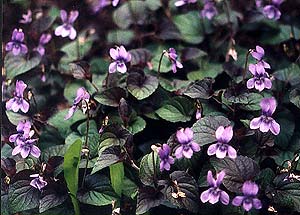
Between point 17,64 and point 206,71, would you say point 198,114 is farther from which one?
point 17,64

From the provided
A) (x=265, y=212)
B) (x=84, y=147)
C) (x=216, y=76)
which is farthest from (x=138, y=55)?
(x=265, y=212)

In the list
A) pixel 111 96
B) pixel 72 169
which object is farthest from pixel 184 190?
pixel 111 96

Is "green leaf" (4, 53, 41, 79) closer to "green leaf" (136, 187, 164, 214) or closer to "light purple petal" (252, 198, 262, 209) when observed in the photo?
"green leaf" (136, 187, 164, 214)

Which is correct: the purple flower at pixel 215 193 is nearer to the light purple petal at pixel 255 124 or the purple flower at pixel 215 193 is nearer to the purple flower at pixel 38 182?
the light purple petal at pixel 255 124

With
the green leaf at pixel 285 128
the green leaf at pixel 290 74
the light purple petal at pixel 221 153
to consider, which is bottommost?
the green leaf at pixel 285 128

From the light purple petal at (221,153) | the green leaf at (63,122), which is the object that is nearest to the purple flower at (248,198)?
the light purple petal at (221,153)

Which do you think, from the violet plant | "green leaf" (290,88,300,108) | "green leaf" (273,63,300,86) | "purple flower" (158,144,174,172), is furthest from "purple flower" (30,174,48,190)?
"green leaf" (273,63,300,86)

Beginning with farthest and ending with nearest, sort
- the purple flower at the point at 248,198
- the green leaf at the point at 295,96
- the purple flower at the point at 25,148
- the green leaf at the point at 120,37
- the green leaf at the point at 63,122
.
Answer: the green leaf at the point at 120,37
the green leaf at the point at 63,122
the green leaf at the point at 295,96
the purple flower at the point at 25,148
the purple flower at the point at 248,198
